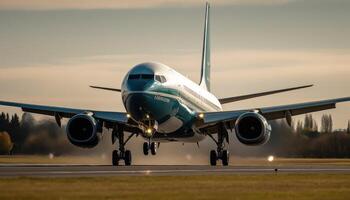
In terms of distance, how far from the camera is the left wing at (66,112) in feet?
182

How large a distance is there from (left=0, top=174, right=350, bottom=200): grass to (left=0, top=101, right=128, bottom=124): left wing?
18277mm

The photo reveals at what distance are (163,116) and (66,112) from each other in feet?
24.8

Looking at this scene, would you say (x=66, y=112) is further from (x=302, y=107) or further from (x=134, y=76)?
(x=302, y=107)

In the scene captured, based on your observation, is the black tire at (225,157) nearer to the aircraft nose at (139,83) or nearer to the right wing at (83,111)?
the right wing at (83,111)

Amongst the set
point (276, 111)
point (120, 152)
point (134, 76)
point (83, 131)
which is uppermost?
point (134, 76)

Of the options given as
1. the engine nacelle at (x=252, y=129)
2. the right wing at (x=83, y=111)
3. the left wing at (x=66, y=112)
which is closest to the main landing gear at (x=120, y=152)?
the right wing at (x=83, y=111)

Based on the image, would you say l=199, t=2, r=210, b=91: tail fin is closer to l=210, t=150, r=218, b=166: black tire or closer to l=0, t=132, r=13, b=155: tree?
l=210, t=150, r=218, b=166: black tire

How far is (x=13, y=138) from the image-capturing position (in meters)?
77.5

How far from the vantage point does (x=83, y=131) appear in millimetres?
54875

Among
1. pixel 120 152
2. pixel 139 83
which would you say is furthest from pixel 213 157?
pixel 139 83

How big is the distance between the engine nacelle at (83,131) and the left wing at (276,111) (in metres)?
7.90

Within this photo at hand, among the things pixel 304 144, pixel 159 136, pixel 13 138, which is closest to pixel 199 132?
pixel 159 136

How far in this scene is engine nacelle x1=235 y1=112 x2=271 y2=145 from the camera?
54406 mm

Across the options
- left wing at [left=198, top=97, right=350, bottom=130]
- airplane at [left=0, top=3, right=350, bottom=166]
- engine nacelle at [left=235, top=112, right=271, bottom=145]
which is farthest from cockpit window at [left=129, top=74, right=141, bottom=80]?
left wing at [left=198, top=97, right=350, bottom=130]
